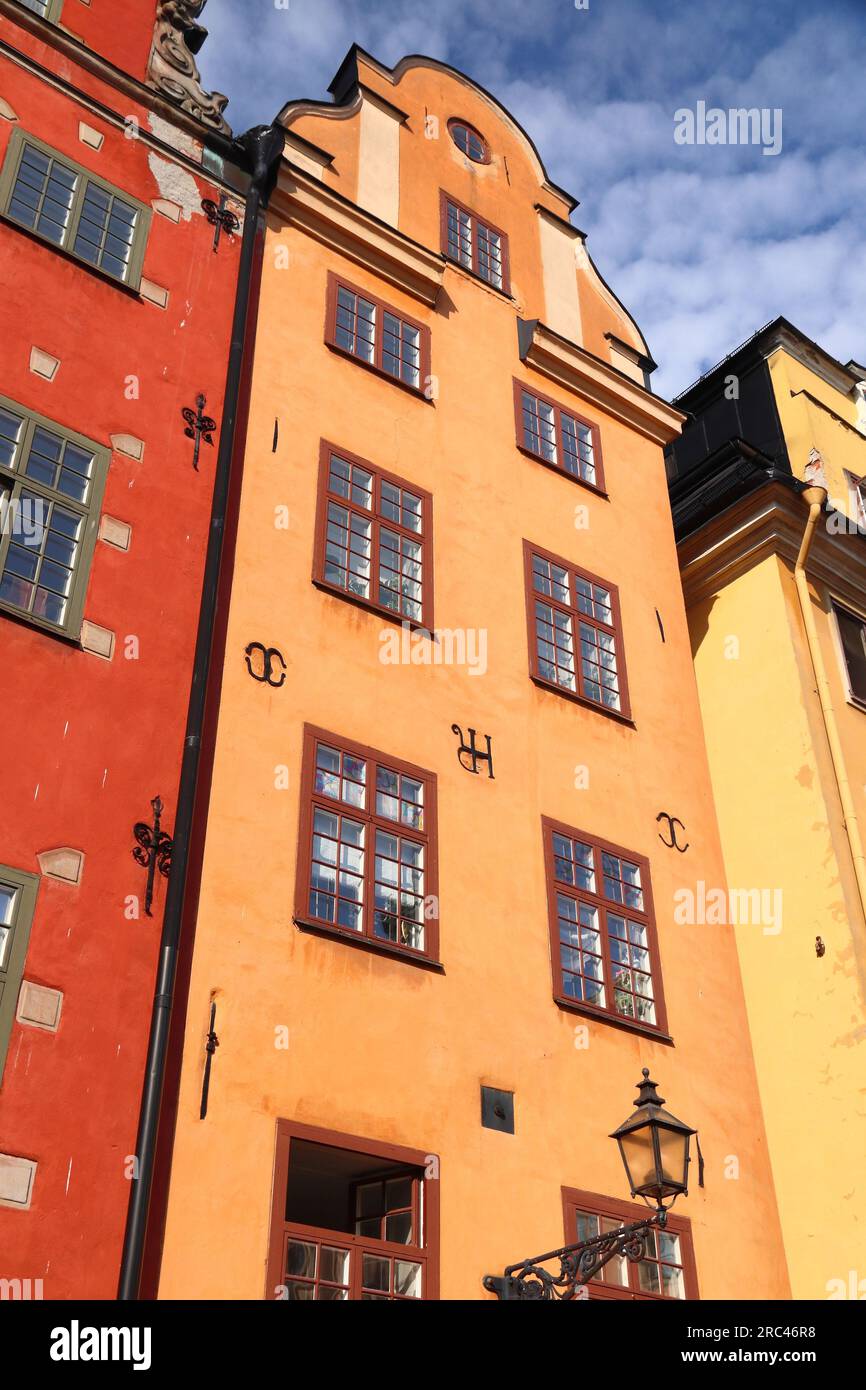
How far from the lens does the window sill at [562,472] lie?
15375 mm

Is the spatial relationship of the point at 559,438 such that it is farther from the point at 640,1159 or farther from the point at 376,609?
the point at 640,1159

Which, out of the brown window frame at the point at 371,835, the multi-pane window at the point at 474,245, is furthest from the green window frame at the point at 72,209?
the multi-pane window at the point at 474,245

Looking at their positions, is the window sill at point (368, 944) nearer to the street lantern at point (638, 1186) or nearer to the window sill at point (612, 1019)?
the window sill at point (612, 1019)

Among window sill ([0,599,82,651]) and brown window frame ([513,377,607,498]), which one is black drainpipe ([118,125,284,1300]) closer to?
window sill ([0,599,82,651])

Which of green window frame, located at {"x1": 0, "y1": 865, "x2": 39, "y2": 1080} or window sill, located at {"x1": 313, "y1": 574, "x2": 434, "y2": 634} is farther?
window sill, located at {"x1": 313, "y1": 574, "x2": 434, "y2": 634}

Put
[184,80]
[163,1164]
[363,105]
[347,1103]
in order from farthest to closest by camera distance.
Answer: [363,105] → [184,80] → [347,1103] → [163,1164]

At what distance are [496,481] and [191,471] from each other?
404cm

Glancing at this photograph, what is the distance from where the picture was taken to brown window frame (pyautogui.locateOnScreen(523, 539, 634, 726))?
540 inches

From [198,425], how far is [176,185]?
2930 mm

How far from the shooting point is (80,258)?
11.9 metres

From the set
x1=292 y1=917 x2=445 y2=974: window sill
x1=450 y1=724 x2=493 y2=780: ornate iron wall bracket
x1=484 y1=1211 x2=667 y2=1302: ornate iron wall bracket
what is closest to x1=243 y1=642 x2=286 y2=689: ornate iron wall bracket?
x1=450 y1=724 x2=493 y2=780: ornate iron wall bracket

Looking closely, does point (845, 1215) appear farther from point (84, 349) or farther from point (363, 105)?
point (363, 105)

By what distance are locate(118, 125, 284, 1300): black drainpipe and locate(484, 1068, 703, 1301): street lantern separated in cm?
277
